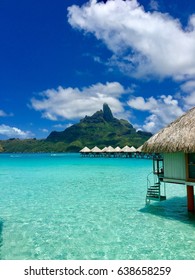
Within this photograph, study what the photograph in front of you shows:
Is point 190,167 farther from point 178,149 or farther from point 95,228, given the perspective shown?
point 95,228

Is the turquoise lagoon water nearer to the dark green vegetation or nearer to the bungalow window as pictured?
the bungalow window

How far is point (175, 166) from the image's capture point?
1062 centimetres

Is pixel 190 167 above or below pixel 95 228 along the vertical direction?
above

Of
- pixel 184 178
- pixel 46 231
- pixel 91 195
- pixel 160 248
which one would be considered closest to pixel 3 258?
pixel 46 231

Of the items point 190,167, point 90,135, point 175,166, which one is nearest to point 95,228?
point 175,166

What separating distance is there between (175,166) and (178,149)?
120 cm

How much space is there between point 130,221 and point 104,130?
177469 millimetres

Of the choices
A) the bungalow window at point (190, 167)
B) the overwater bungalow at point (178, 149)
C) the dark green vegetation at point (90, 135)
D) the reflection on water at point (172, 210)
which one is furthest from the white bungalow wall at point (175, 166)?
the dark green vegetation at point (90, 135)

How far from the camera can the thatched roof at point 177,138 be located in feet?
31.1

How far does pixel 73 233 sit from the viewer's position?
898 cm

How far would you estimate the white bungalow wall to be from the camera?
10.2 m

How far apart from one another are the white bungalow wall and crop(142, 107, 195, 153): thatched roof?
662mm

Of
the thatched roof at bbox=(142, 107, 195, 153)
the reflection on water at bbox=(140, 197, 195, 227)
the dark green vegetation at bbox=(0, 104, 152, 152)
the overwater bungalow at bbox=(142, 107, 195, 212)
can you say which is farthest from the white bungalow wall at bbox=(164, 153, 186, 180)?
the dark green vegetation at bbox=(0, 104, 152, 152)
